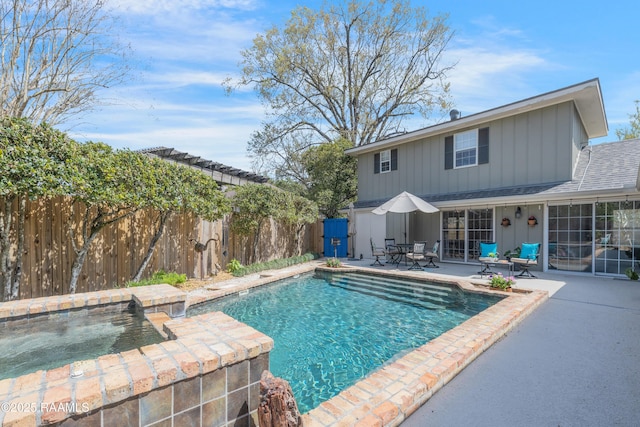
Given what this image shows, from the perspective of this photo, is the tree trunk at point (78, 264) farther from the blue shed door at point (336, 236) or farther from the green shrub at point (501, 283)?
the blue shed door at point (336, 236)

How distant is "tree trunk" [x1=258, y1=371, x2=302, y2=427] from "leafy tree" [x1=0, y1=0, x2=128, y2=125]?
9784 millimetres

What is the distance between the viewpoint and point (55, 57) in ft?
28.1

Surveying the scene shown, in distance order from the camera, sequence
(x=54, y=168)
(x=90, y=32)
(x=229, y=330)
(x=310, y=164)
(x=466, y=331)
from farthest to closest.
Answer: (x=310, y=164), (x=90, y=32), (x=54, y=168), (x=466, y=331), (x=229, y=330)

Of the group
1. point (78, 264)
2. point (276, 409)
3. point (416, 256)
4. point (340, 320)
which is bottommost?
point (340, 320)

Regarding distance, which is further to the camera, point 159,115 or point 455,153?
point 455,153

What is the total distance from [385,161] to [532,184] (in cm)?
578

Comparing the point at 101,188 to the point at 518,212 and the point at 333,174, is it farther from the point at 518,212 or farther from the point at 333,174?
the point at 333,174

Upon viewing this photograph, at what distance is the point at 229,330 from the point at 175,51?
35.7 feet

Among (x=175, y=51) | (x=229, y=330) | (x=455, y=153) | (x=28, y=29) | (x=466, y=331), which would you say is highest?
(x=175, y=51)

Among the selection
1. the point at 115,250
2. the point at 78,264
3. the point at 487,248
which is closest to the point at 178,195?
the point at 115,250

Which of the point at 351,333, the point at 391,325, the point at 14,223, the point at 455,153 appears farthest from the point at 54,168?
the point at 455,153

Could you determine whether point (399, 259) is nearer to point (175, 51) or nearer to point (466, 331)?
point (466, 331)

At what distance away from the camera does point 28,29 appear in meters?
7.88

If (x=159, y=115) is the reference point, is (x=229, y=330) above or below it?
below
